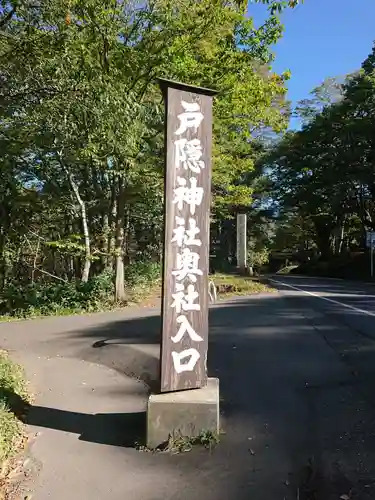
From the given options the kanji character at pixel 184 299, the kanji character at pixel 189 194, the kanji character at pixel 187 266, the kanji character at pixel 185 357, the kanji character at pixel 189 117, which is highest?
the kanji character at pixel 189 117

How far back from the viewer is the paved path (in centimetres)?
383

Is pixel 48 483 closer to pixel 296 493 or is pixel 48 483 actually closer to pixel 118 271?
pixel 296 493

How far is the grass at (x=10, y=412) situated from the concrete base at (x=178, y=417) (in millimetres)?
1247

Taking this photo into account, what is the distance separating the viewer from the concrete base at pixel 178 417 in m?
4.52

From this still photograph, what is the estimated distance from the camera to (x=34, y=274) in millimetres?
19172

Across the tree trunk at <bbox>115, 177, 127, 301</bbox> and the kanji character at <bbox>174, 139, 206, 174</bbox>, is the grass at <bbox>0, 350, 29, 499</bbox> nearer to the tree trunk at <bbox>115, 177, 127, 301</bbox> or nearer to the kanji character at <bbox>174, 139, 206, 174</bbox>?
the kanji character at <bbox>174, 139, 206, 174</bbox>

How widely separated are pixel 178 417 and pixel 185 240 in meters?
1.62

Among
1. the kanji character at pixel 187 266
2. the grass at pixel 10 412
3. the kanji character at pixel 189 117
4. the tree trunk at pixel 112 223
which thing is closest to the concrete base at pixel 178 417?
the kanji character at pixel 187 266

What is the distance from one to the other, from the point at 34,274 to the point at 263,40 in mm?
11682

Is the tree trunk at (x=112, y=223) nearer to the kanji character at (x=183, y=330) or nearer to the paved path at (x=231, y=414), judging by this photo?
the paved path at (x=231, y=414)

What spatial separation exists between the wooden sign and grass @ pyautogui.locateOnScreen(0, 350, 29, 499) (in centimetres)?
150

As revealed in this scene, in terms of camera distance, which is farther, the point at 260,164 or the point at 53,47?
the point at 260,164

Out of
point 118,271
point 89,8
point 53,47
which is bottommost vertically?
point 118,271

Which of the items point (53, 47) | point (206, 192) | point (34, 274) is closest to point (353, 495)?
point (206, 192)
